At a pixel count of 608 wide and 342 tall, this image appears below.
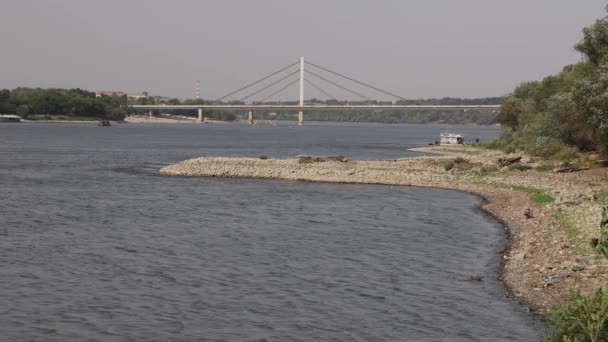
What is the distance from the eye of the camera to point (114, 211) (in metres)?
36.5

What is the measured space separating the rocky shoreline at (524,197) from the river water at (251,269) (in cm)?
88

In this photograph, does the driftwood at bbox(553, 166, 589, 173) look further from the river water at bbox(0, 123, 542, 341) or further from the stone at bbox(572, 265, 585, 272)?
the stone at bbox(572, 265, 585, 272)

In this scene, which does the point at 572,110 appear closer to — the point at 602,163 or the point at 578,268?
the point at 602,163

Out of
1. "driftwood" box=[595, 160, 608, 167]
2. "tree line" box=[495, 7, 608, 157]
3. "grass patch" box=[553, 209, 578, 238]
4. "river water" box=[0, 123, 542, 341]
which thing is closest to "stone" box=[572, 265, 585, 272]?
"river water" box=[0, 123, 542, 341]

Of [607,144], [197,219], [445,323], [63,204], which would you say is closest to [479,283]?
[445,323]

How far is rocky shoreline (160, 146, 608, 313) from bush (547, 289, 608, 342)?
4836mm

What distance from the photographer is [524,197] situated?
39.1 meters

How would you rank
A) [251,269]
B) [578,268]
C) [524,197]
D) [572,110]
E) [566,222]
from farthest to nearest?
[572,110], [524,197], [566,222], [251,269], [578,268]

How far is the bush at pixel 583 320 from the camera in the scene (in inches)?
476

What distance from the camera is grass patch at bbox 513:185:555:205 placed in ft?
116

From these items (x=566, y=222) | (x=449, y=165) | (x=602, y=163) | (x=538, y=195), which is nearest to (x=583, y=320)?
(x=566, y=222)

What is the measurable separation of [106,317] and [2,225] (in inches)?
603

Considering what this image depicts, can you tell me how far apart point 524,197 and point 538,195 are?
138cm

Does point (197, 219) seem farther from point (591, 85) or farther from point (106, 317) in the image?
point (591, 85)
